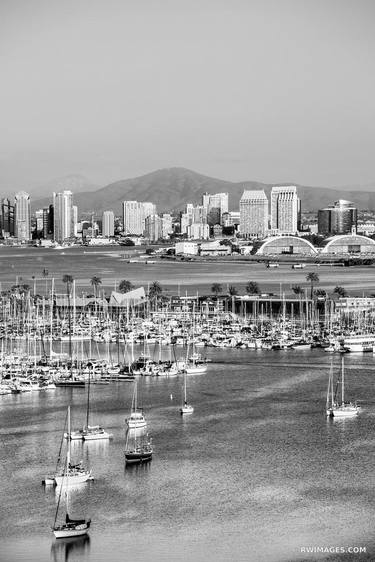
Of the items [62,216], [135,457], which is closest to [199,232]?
[62,216]

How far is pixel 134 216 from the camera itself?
104 m

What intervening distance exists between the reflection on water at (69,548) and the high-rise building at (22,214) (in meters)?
92.6

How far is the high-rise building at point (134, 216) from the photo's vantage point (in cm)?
10319

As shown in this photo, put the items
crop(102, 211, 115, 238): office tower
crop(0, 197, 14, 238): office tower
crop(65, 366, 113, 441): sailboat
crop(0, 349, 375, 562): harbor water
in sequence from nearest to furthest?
1. crop(0, 349, 375, 562): harbor water
2. crop(65, 366, 113, 441): sailboat
3. crop(102, 211, 115, 238): office tower
4. crop(0, 197, 14, 238): office tower

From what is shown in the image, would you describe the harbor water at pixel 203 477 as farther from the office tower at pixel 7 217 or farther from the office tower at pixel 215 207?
the office tower at pixel 7 217

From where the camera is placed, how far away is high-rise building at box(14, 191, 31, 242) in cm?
10112

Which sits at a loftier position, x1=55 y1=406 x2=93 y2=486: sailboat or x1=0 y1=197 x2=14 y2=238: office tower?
x1=0 y1=197 x2=14 y2=238: office tower

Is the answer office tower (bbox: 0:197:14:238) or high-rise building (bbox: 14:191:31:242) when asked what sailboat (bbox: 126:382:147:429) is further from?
office tower (bbox: 0:197:14:238)

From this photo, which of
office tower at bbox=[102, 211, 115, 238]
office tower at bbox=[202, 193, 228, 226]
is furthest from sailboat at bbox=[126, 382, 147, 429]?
office tower at bbox=[102, 211, 115, 238]

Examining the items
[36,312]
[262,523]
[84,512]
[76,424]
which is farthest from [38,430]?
[36,312]

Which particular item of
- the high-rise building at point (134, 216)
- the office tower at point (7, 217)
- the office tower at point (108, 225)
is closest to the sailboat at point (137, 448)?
the office tower at point (108, 225)

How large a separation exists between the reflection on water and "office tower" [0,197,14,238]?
318 ft

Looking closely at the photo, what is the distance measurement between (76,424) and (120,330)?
7808 millimetres

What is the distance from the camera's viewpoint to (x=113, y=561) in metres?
8.40
